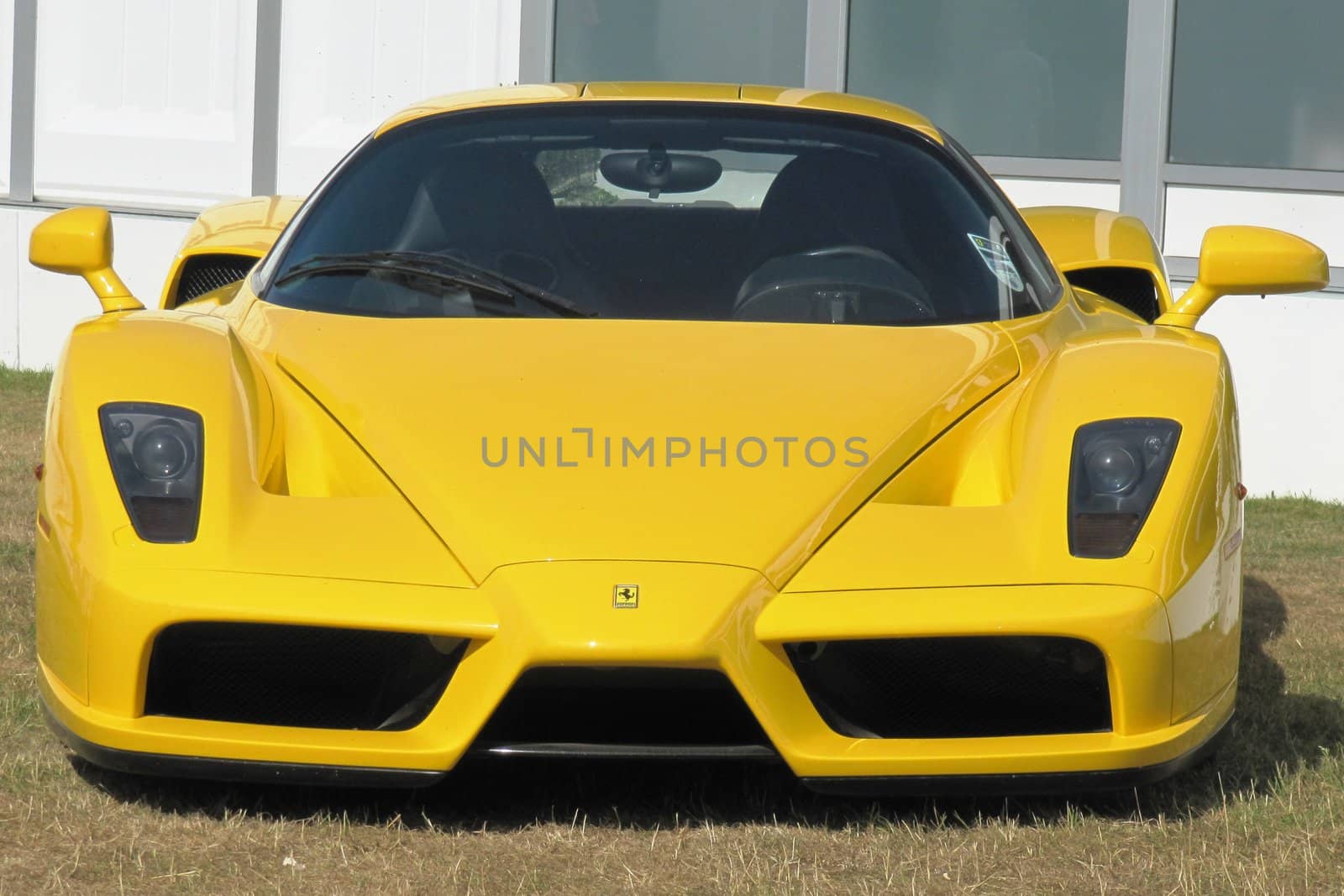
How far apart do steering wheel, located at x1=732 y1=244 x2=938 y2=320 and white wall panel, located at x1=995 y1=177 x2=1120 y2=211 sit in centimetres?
394

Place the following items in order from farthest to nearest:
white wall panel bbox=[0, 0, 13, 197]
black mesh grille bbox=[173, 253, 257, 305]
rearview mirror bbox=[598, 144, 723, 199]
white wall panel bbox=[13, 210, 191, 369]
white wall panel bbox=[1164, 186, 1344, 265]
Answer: white wall panel bbox=[0, 0, 13, 197] → white wall panel bbox=[13, 210, 191, 369] → white wall panel bbox=[1164, 186, 1344, 265] → black mesh grille bbox=[173, 253, 257, 305] → rearview mirror bbox=[598, 144, 723, 199]

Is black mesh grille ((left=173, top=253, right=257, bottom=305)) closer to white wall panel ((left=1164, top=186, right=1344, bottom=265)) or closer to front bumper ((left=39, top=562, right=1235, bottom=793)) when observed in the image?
front bumper ((left=39, top=562, right=1235, bottom=793))

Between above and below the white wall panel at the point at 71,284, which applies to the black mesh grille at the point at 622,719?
above

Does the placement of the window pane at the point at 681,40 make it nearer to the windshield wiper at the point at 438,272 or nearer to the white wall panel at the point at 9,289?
the white wall panel at the point at 9,289

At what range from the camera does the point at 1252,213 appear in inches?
285

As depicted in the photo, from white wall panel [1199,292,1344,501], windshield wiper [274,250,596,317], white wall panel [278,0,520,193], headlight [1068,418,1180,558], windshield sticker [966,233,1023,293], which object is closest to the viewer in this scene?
headlight [1068,418,1180,558]

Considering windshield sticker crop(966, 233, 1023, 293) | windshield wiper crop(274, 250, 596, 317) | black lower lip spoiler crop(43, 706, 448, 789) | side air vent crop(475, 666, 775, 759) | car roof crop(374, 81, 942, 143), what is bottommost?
black lower lip spoiler crop(43, 706, 448, 789)

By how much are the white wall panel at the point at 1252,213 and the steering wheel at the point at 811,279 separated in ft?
12.9

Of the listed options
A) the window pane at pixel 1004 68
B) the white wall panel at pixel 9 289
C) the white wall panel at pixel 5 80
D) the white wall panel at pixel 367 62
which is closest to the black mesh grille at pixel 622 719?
the window pane at pixel 1004 68

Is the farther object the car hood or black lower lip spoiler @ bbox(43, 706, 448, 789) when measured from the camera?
the car hood

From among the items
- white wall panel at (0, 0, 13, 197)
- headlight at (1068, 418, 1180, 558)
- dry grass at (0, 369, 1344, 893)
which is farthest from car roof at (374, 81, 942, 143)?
white wall panel at (0, 0, 13, 197)

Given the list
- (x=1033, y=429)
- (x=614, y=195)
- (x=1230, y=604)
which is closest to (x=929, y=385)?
(x=1033, y=429)

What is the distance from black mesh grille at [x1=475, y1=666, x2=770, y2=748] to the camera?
2559mm

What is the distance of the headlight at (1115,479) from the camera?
2710 mm
